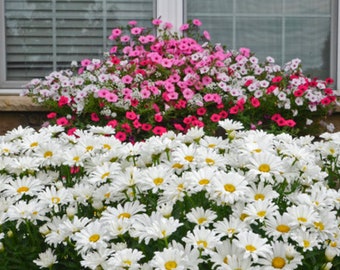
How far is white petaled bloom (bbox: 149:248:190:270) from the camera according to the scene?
4.08 ft

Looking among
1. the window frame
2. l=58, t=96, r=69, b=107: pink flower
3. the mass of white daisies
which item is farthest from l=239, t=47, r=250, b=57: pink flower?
the mass of white daisies

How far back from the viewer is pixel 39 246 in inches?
61.2

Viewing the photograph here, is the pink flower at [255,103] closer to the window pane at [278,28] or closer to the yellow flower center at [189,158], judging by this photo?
the window pane at [278,28]

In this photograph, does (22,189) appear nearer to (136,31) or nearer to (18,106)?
(18,106)

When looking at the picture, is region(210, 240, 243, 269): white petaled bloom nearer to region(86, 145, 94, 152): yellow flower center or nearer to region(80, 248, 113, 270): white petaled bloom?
region(80, 248, 113, 270): white petaled bloom

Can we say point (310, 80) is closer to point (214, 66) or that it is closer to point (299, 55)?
point (299, 55)

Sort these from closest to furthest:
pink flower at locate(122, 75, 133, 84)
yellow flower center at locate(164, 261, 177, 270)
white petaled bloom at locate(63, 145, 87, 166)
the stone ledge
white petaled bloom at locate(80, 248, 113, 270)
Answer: yellow flower center at locate(164, 261, 177, 270), white petaled bloom at locate(80, 248, 113, 270), white petaled bloom at locate(63, 145, 87, 166), pink flower at locate(122, 75, 133, 84), the stone ledge

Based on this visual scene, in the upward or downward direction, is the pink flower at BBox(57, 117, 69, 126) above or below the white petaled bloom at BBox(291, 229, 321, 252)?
below

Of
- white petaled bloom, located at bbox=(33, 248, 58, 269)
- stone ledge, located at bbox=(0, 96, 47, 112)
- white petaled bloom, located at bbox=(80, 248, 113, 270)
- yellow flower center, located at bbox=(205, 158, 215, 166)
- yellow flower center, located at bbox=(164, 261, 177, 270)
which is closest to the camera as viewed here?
yellow flower center, located at bbox=(164, 261, 177, 270)

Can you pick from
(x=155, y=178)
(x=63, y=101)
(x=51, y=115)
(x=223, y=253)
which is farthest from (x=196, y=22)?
(x=223, y=253)

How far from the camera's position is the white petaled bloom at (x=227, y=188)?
138 cm

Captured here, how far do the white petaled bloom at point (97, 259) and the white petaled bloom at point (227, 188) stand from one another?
10.6 inches

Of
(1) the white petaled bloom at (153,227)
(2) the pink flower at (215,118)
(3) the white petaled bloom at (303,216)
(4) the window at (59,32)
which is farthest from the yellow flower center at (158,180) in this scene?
(4) the window at (59,32)

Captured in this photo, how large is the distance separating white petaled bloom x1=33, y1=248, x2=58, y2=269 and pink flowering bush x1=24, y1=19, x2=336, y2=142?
5.98ft
